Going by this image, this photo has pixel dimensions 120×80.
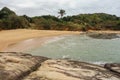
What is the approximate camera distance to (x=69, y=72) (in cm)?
587

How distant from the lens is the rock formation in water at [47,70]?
559 cm

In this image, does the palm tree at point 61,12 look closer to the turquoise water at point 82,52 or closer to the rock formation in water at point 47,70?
the turquoise water at point 82,52

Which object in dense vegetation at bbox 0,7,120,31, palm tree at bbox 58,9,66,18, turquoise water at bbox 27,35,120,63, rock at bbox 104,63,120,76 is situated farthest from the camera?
palm tree at bbox 58,9,66,18

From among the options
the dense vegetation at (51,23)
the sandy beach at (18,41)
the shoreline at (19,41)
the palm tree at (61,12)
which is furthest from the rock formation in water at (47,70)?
the palm tree at (61,12)

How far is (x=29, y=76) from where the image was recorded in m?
5.63

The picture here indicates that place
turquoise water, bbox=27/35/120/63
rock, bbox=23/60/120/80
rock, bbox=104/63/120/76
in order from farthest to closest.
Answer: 1. turquoise water, bbox=27/35/120/63
2. rock, bbox=104/63/120/76
3. rock, bbox=23/60/120/80

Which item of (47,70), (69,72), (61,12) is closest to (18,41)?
(47,70)

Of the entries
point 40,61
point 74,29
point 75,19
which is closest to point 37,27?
point 74,29

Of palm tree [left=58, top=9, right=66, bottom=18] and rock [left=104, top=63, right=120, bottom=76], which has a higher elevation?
palm tree [left=58, top=9, right=66, bottom=18]

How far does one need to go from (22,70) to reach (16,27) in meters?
42.0

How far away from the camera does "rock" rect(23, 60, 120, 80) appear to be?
5.57 meters

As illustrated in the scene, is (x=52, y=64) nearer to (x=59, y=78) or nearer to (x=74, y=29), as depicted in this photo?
(x=59, y=78)

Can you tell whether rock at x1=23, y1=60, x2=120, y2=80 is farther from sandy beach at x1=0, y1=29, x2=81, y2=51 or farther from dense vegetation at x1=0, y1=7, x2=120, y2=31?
dense vegetation at x1=0, y1=7, x2=120, y2=31

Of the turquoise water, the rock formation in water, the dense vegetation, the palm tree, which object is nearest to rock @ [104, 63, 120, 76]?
the rock formation in water
